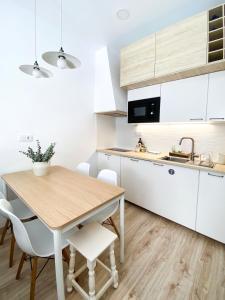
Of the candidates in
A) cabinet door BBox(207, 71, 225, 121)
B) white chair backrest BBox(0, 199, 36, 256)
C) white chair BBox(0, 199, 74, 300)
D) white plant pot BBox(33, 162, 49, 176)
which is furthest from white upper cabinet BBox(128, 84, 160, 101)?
white chair backrest BBox(0, 199, 36, 256)

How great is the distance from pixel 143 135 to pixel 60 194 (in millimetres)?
2001

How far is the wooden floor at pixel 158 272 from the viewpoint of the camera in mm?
1231

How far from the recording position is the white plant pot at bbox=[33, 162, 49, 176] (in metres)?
1.78

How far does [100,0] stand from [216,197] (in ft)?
8.41

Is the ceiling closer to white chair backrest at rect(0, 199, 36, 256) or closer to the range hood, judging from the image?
the range hood

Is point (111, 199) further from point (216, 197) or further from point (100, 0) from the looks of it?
point (100, 0)

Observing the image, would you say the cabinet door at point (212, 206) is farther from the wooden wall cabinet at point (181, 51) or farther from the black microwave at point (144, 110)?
the wooden wall cabinet at point (181, 51)

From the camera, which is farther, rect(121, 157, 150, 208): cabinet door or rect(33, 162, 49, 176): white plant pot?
rect(121, 157, 150, 208): cabinet door

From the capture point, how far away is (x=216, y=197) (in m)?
1.69

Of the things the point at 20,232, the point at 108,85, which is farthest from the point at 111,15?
the point at 20,232

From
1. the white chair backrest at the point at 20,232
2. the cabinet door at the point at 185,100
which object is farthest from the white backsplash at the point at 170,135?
the white chair backrest at the point at 20,232

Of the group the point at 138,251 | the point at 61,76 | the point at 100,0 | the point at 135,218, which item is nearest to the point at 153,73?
Answer: the point at 100,0

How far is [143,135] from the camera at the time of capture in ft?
9.61

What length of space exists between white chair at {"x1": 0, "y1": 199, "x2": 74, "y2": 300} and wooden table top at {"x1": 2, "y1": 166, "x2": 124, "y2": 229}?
0.13m
